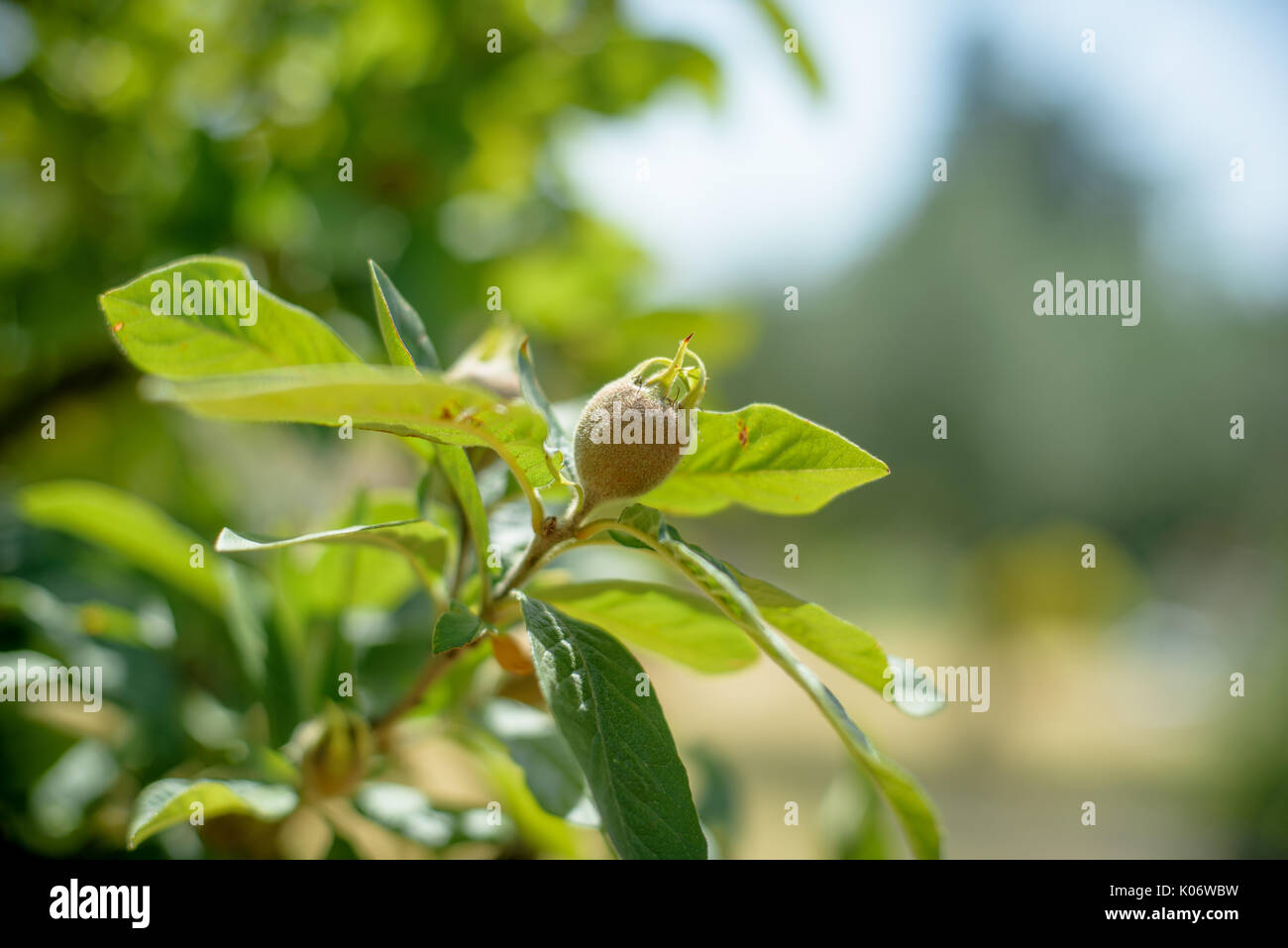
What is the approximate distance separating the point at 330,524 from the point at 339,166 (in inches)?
16.7

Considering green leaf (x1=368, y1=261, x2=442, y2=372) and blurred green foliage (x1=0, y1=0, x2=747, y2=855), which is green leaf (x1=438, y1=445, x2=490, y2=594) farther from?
blurred green foliage (x1=0, y1=0, x2=747, y2=855)

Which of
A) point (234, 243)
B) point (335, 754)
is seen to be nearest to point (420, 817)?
point (335, 754)

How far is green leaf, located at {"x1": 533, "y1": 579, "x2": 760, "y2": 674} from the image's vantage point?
18.9 inches

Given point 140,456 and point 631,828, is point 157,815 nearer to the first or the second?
point 631,828

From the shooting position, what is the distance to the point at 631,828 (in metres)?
0.36

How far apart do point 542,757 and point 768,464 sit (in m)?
0.25

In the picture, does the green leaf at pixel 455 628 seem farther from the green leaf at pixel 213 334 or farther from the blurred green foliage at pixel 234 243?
the blurred green foliage at pixel 234 243

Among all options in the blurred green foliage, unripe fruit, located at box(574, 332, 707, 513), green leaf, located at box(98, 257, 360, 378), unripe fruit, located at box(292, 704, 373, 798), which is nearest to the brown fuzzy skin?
unripe fruit, located at box(574, 332, 707, 513)

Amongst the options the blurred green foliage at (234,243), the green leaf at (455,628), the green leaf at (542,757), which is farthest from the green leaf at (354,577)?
the green leaf at (455,628)

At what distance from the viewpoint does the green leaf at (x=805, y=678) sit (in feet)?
1.13

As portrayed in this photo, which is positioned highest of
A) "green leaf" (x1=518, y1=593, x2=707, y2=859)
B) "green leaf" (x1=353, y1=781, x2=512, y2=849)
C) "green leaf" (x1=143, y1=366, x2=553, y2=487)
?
"green leaf" (x1=143, y1=366, x2=553, y2=487)

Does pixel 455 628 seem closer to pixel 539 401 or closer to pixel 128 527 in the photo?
pixel 539 401

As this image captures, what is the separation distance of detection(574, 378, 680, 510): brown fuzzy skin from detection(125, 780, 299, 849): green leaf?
0.23 m

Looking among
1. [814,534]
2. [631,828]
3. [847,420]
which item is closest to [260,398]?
[631,828]
